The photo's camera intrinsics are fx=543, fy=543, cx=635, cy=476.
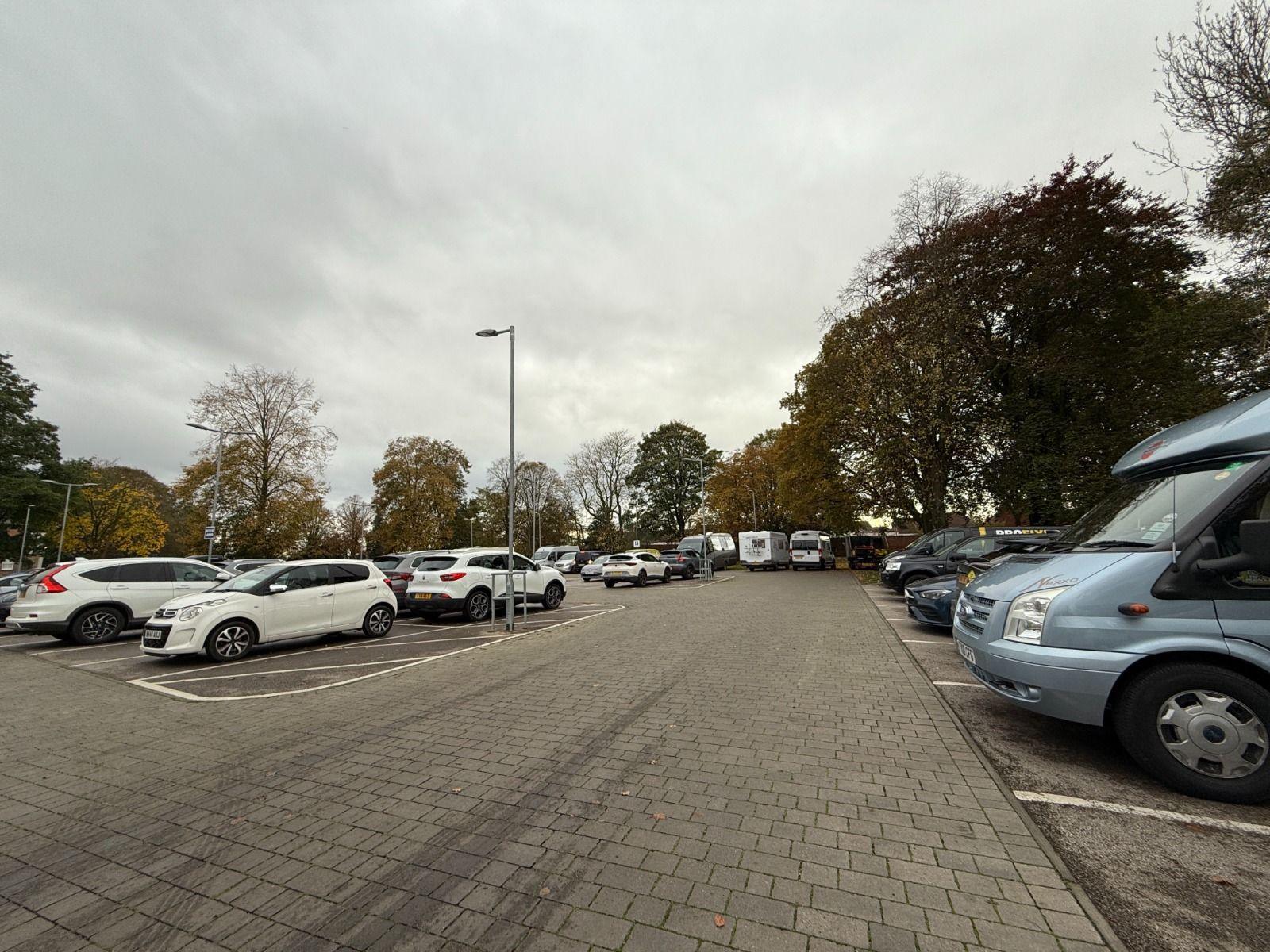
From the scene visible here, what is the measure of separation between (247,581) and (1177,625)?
1166 centimetres

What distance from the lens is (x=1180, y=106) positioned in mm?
12039

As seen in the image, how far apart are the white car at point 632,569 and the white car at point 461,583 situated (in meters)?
10.2

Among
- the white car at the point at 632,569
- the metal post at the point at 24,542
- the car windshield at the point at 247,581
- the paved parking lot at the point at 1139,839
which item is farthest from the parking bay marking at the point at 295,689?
the metal post at the point at 24,542

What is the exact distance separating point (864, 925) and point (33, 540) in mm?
66991

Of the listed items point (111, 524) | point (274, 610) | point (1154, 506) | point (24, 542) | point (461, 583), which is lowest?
point (274, 610)

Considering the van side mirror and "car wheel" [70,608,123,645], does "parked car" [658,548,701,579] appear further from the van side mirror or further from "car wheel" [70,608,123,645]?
the van side mirror

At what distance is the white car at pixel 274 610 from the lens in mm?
8344

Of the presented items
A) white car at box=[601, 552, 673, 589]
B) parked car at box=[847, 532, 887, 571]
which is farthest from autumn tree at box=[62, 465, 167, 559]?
parked car at box=[847, 532, 887, 571]

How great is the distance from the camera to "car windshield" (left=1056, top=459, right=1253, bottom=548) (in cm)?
380

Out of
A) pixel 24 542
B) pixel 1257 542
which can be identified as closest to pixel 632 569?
pixel 1257 542

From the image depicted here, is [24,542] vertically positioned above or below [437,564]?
above

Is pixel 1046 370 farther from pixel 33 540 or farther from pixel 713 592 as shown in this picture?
pixel 33 540

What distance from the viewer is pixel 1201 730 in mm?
3463

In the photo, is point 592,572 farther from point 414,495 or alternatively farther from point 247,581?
point 247,581
